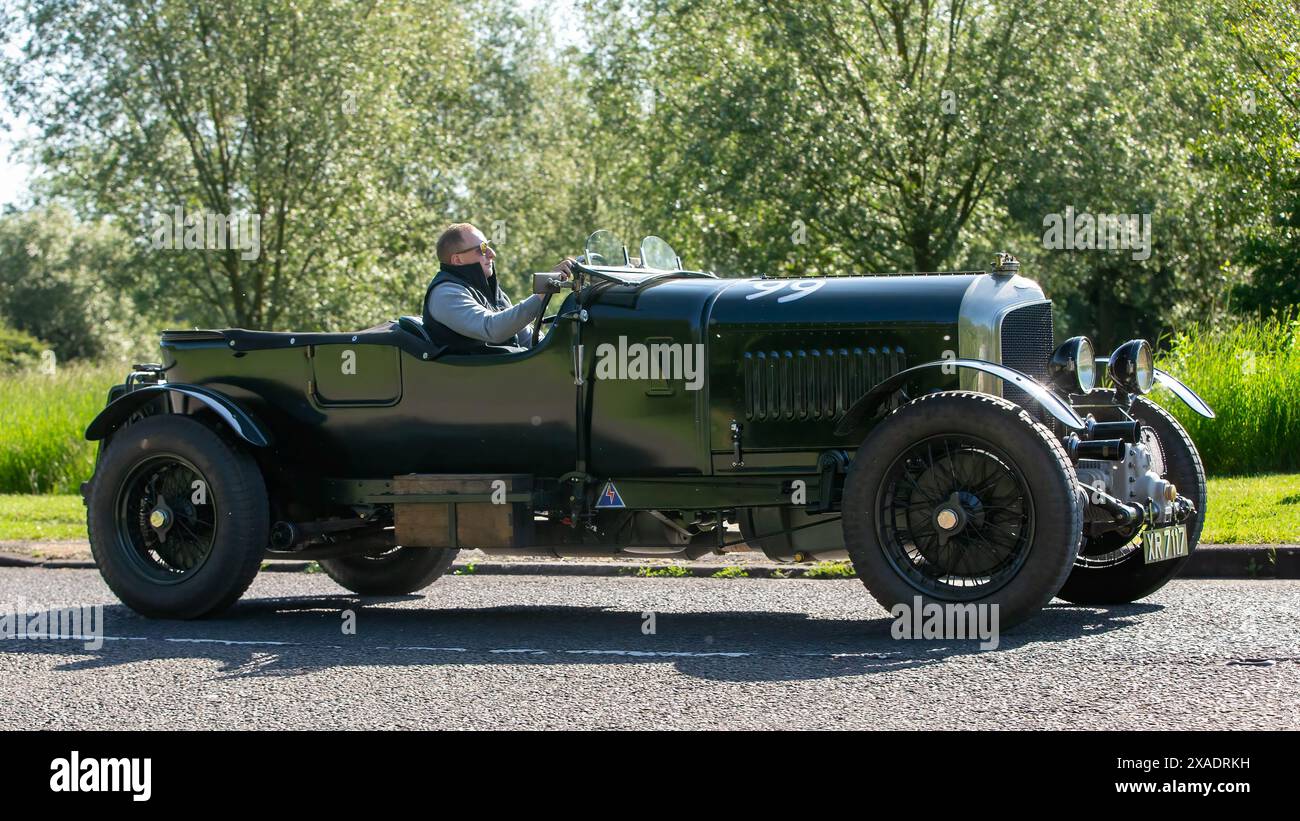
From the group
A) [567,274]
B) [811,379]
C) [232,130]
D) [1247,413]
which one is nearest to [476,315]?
[567,274]

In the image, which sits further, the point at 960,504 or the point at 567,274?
the point at 567,274

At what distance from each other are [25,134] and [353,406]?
72.5 ft

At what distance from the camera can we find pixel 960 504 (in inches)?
257

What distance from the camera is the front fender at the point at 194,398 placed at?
7.71 metres

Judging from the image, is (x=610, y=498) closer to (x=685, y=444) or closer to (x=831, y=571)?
(x=685, y=444)

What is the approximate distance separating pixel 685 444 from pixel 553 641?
1.07 m

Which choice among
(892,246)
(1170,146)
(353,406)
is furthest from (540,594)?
(1170,146)

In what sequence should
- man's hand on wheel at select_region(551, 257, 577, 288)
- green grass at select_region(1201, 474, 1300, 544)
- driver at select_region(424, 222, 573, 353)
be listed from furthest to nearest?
green grass at select_region(1201, 474, 1300, 544) < driver at select_region(424, 222, 573, 353) < man's hand on wheel at select_region(551, 257, 577, 288)

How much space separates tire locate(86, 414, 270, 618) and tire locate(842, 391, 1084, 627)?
301 cm

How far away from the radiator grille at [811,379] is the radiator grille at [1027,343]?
0.54 meters

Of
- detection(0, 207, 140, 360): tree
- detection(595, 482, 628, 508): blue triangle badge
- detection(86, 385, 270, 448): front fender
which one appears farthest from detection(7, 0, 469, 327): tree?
detection(0, 207, 140, 360): tree

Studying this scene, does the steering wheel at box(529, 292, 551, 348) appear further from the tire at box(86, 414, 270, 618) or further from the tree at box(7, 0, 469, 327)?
the tree at box(7, 0, 469, 327)

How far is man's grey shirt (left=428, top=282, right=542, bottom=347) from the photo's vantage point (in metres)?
7.44
